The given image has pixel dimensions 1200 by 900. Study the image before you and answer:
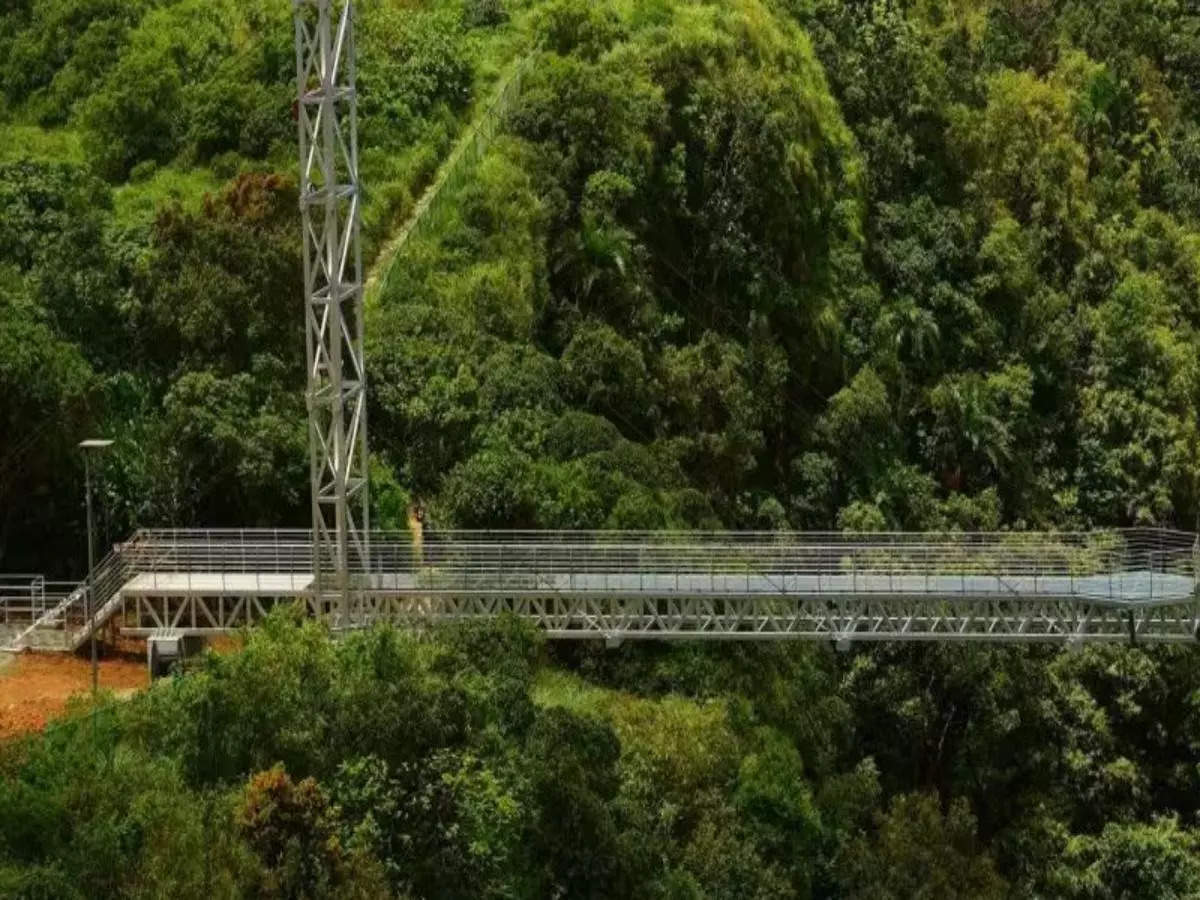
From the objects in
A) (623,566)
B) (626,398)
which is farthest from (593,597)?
(626,398)

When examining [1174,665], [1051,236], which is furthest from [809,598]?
[1051,236]

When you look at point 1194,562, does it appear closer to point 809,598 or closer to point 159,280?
point 809,598

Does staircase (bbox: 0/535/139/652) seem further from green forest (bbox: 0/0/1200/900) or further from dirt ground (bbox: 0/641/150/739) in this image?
green forest (bbox: 0/0/1200/900)

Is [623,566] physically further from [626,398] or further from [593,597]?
[626,398]

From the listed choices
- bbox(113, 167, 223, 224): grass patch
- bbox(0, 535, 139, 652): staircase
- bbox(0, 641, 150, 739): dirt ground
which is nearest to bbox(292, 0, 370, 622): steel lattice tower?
bbox(0, 641, 150, 739): dirt ground

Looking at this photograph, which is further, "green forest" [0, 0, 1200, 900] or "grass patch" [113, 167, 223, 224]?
"grass patch" [113, 167, 223, 224]
